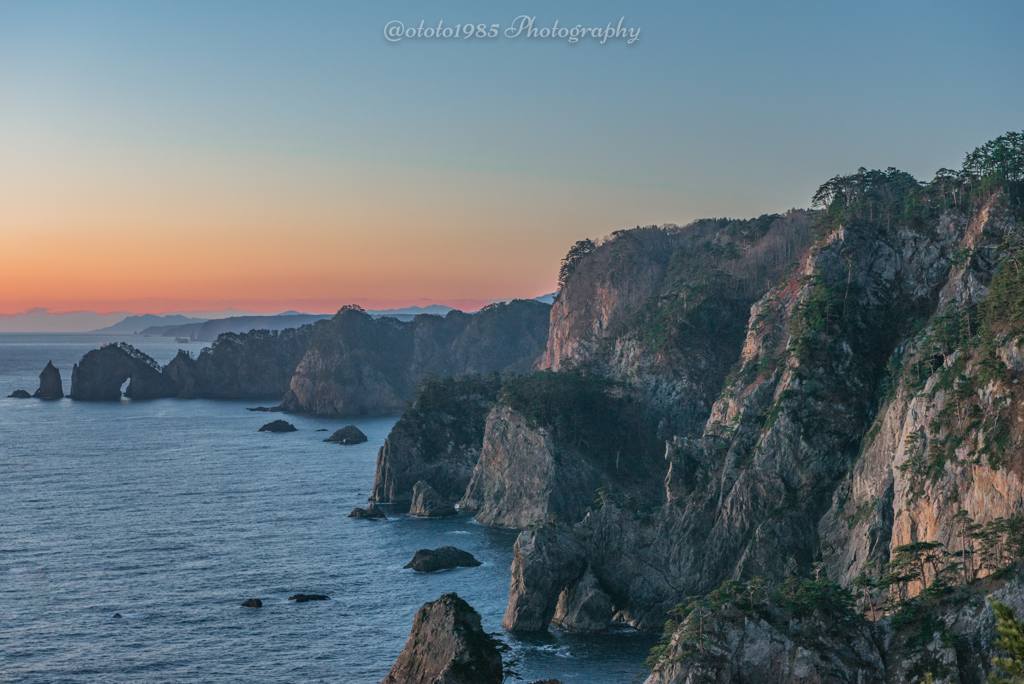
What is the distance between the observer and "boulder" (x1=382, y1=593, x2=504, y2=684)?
55875mm

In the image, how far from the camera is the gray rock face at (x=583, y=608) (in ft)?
276

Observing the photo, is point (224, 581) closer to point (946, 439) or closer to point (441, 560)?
point (441, 560)

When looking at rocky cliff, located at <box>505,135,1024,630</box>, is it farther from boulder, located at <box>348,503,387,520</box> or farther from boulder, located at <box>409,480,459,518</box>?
boulder, located at <box>348,503,387,520</box>

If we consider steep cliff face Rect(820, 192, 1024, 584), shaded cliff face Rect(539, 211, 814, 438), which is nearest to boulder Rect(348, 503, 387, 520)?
shaded cliff face Rect(539, 211, 814, 438)

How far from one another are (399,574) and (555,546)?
903 inches

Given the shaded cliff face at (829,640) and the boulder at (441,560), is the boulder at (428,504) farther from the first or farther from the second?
the shaded cliff face at (829,640)

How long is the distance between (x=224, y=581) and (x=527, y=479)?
153 feet

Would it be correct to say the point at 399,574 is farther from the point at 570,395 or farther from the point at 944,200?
the point at 944,200

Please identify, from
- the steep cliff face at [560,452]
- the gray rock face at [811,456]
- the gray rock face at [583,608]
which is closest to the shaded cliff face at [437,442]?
the steep cliff face at [560,452]

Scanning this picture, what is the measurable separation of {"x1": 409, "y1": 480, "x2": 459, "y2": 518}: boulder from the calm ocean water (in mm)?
3802

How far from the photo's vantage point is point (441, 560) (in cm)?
10275

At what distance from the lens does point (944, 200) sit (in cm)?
9675

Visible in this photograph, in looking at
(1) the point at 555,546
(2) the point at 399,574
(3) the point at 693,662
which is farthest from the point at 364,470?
(3) the point at 693,662

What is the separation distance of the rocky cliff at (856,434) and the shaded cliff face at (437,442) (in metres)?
54.3
